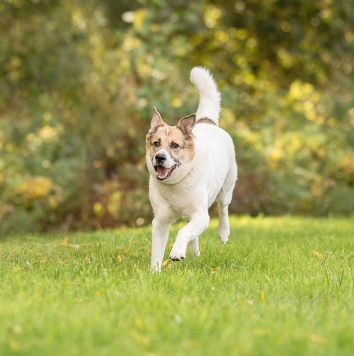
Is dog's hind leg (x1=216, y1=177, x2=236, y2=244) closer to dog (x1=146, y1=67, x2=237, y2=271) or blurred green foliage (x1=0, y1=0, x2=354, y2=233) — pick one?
dog (x1=146, y1=67, x2=237, y2=271)

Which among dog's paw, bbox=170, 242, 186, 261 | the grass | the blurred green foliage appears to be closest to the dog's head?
dog's paw, bbox=170, 242, 186, 261

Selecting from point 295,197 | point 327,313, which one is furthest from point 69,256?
point 295,197

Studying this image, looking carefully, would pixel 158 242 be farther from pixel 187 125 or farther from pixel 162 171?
pixel 187 125

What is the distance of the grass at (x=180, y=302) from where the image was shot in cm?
346

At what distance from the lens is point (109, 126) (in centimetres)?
1309

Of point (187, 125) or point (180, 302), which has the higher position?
point (187, 125)

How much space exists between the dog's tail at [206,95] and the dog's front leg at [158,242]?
6.26 feet

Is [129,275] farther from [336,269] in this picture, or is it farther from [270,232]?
[270,232]

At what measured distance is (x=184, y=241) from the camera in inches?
212

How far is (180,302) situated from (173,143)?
6.03ft

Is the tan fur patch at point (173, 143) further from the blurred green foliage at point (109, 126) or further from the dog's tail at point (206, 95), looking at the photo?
the blurred green foliage at point (109, 126)

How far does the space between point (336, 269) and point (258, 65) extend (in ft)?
40.1

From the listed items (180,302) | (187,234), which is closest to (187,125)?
(187,234)

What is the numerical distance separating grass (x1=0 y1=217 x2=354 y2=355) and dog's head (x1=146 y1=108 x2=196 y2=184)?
30.2 inches
